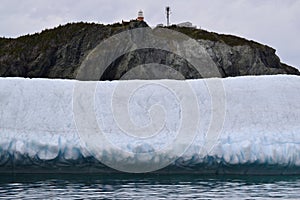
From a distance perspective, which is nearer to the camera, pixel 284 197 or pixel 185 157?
pixel 284 197

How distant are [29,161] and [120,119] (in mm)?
1924

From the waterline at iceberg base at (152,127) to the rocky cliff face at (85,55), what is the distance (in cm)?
2126

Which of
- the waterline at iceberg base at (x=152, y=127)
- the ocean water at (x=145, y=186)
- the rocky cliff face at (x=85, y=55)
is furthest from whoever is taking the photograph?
the rocky cliff face at (x=85, y=55)

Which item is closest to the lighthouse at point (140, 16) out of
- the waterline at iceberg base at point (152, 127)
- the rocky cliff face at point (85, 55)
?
the rocky cliff face at point (85, 55)

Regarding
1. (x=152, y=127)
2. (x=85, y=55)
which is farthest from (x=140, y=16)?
(x=152, y=127)

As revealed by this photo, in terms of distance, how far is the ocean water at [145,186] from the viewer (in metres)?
9.52

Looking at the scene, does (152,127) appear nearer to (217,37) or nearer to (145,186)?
Answer: (145,186)

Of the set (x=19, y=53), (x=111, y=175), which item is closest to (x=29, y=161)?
(x=111, y=175)

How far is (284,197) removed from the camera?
935 centimetres

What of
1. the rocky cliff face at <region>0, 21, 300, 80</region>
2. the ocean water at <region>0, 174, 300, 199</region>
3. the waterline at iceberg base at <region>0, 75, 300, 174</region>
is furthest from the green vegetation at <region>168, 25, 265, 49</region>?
the ocean water at <region>0, 174, 300, 199</region>

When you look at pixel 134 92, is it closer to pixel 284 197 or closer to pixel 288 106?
pixel 288 106

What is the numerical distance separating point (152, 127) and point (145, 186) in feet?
7.54

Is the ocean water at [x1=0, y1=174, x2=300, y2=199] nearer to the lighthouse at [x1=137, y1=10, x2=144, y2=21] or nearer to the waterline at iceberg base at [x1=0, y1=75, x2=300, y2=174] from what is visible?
the waterline at iceberg base at [x1=0, y1=75, x2=300, y2=174]

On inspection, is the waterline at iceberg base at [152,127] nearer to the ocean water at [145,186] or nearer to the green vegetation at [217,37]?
the ocean water at [145,186]
